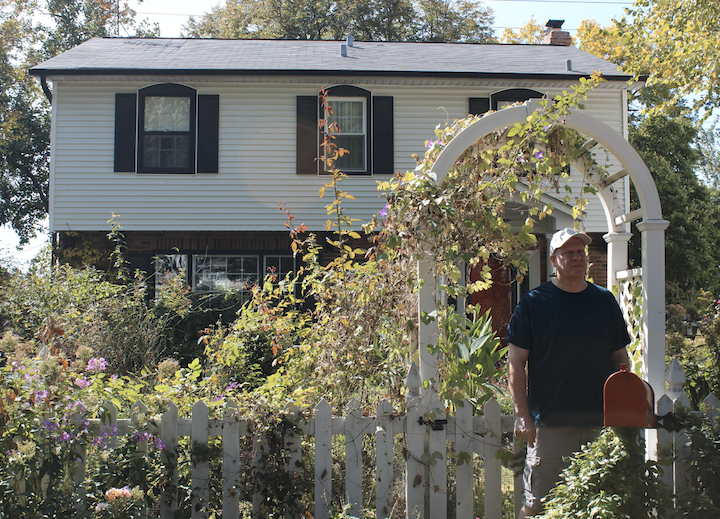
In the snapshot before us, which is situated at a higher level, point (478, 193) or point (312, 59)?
point (312, 59)

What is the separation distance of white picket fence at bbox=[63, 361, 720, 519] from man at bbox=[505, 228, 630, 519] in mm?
272

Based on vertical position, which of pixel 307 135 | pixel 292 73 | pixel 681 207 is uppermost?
pixel 292 73

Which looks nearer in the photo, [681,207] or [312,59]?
[312,59]

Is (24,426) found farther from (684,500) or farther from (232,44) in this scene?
(232,44)

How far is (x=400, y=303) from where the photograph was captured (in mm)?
3713

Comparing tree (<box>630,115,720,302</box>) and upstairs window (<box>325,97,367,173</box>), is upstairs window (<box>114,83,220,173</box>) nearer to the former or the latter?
upstairs window (<box>325,97,367,173</box>)

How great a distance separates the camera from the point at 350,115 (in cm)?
1059

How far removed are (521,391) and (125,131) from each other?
30.1 ft

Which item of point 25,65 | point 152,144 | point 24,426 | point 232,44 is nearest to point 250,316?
point 24,426

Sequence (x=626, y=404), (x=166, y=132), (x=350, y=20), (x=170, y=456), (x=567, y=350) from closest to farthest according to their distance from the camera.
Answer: (x=626, y=404)
(x=567, y=350)
(x=170, y=456)
(x=166, y=132)
(x=350, y=20)

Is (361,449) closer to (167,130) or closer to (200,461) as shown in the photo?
(200,461)

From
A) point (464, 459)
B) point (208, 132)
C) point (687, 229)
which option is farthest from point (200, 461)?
point (687, 229)

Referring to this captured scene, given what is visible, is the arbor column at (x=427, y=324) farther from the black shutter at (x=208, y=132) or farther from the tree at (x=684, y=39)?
the black shutter at (x=208, y=132)

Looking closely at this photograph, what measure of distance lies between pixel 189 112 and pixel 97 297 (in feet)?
14.6
